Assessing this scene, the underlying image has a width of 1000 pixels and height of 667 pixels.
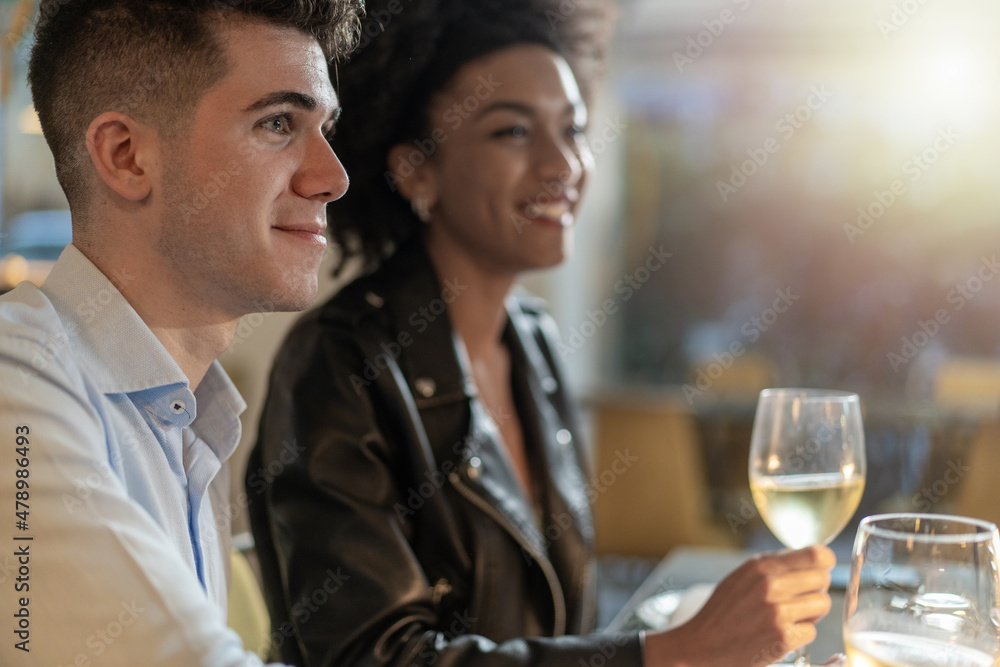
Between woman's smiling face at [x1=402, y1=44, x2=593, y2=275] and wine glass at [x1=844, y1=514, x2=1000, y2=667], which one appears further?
woman's smiling face at [x1=402, y1=44, x2=593, y2=275]

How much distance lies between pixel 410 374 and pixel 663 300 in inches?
143

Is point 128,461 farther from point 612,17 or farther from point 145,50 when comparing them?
point 612,17

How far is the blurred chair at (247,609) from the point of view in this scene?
1.28 metres

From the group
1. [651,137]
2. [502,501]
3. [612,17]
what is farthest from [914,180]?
[502,501]

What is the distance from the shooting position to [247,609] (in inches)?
50.9

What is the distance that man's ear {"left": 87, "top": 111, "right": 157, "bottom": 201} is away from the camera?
864mm

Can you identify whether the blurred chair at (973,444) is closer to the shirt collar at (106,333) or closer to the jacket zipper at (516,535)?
the jacket zipper at (516,535)

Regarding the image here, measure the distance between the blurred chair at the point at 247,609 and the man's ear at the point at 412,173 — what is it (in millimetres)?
666

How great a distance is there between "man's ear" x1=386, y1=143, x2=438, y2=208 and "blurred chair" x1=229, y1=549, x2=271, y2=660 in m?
0.67

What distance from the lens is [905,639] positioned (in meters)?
0.68


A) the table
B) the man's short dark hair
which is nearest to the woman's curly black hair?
the man's short dark hair

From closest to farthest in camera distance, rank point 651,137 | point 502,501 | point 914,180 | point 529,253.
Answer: point 502,501
point 529,253
point 914,180
point 651,137

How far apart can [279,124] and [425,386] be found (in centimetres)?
55

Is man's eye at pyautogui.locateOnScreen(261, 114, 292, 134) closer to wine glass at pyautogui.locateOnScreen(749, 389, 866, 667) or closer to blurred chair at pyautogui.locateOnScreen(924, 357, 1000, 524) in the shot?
wine glass at pyautogui.locateOnScreen(749, 389, 866, 667)
